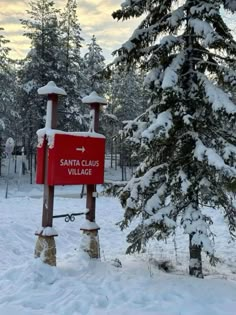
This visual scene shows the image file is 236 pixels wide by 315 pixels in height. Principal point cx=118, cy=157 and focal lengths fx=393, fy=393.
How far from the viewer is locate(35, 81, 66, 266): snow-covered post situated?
252 inches

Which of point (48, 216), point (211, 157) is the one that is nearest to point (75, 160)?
point (48, 216)

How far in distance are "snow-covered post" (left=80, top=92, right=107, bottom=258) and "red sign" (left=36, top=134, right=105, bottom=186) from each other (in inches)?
11.7

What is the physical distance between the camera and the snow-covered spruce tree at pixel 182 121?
594 centimetres

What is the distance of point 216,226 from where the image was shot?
44.0 feet

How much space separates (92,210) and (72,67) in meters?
25.9

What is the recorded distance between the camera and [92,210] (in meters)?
7.51

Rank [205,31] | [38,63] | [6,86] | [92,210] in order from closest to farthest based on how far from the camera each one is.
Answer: [205,31] < [92,210] < [38,63] < [6,86]

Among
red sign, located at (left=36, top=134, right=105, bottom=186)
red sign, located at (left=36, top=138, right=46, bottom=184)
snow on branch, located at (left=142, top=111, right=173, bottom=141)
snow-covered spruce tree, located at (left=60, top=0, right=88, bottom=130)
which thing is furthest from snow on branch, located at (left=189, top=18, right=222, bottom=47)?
snow-covered spruce tree, located at (left=60, top=0, right=88, bottom=130)

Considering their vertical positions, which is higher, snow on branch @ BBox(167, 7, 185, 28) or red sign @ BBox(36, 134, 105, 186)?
snow on branch @ BBox(167, 7, 185, 28)

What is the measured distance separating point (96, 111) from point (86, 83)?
25972 mm

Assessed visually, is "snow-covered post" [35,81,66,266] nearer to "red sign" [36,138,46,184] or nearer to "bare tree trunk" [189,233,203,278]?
"red sign" [36,138,46,184]

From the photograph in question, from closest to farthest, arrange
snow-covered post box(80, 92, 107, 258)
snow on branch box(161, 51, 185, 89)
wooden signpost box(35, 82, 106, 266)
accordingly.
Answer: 1. snow on branch box(161, 51, 185, 89)
2. wooden signpost box(35, 82, 106, 266)
3. snow-covered post box(80, 92, 107, 258)

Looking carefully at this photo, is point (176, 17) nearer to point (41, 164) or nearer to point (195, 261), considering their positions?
point (41, 164)

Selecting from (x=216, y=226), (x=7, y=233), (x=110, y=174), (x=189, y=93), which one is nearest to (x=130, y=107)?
(x=110, y=174)
